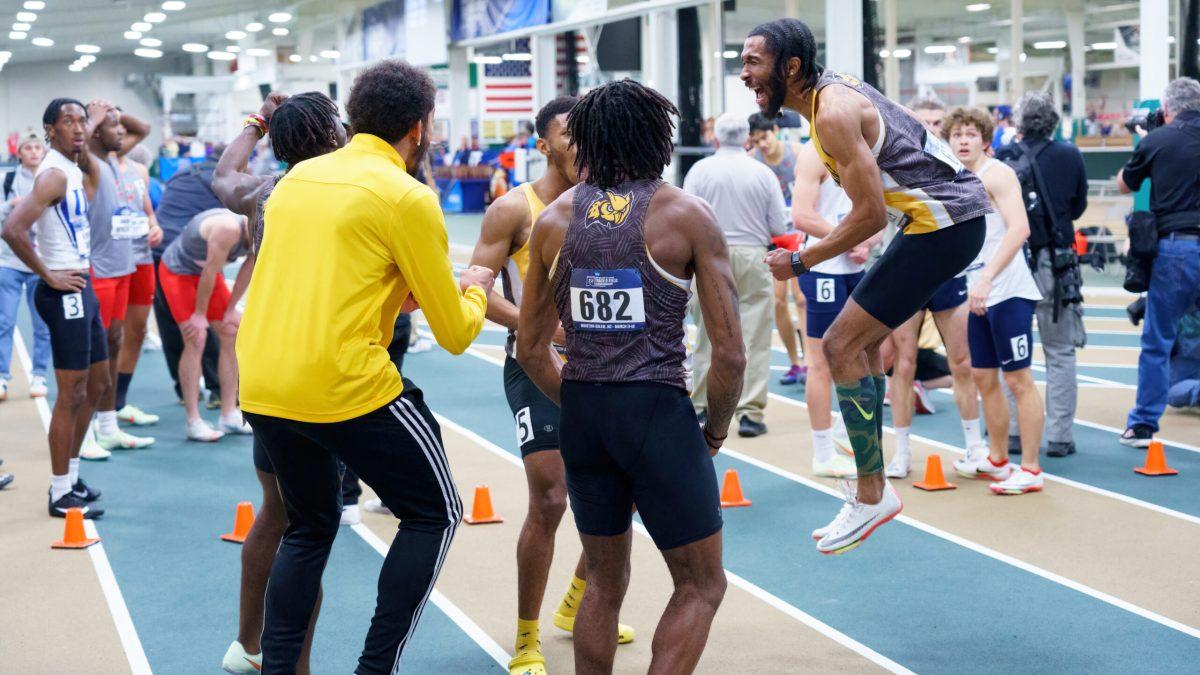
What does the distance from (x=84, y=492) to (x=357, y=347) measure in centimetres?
425

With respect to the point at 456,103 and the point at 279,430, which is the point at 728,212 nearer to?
the point at 279,430

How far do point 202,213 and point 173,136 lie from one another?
1513 inches

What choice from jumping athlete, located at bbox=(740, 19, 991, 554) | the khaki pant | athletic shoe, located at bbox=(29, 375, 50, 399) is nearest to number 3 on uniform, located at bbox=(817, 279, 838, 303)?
the khaki pant

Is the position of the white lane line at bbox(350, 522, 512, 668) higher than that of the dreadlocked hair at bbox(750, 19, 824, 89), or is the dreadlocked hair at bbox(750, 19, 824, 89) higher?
the dreadlocked hair at bbox(750, 19, 824, 89)

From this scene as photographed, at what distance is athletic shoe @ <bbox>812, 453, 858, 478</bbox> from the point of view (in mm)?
7145

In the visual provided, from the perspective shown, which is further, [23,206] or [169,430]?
[169,430]

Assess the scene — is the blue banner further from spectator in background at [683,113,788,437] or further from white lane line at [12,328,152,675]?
white lane line at [12,328,152,675]

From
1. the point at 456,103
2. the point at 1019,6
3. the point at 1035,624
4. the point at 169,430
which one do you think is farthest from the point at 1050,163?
the point at 456,103

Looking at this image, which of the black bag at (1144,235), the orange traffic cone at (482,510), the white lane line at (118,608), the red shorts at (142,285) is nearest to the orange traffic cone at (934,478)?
the black bag at (1144,235)

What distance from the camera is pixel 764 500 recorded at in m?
6.90

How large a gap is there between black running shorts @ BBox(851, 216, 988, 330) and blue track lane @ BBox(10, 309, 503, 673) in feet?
6.25

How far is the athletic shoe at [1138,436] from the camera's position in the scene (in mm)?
7957

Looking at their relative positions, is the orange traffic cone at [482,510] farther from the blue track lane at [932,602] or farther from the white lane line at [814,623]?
the blue track lane at [932,602]

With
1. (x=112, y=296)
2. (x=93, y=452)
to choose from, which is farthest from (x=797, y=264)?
(x=93, y=452)
